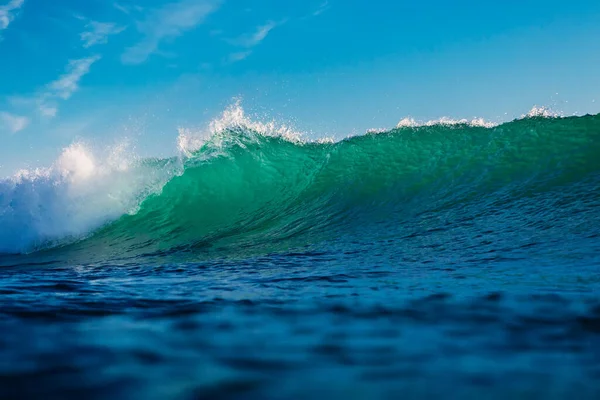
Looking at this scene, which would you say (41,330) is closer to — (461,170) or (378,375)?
(378,375)

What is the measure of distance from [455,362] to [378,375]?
0.33 m

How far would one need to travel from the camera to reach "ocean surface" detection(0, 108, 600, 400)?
1647 mm

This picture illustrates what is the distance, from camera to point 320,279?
12.7 ft

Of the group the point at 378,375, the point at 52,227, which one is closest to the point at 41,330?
the point at 378,375

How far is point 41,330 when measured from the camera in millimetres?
2273

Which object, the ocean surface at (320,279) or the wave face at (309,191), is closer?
the ocean surface at (320,279)

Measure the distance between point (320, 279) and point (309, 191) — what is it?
283 inches

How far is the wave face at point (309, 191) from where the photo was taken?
7.54m

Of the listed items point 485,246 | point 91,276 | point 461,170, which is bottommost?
point 485,246

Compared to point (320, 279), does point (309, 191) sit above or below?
above

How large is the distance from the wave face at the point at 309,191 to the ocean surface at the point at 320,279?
6 centimetres

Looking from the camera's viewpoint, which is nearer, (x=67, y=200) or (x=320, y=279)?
(x=320, y=279)

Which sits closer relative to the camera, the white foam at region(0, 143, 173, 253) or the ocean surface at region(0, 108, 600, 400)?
the ocean surface at region(0, 108, 600, 400)

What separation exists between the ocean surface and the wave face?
6cm
